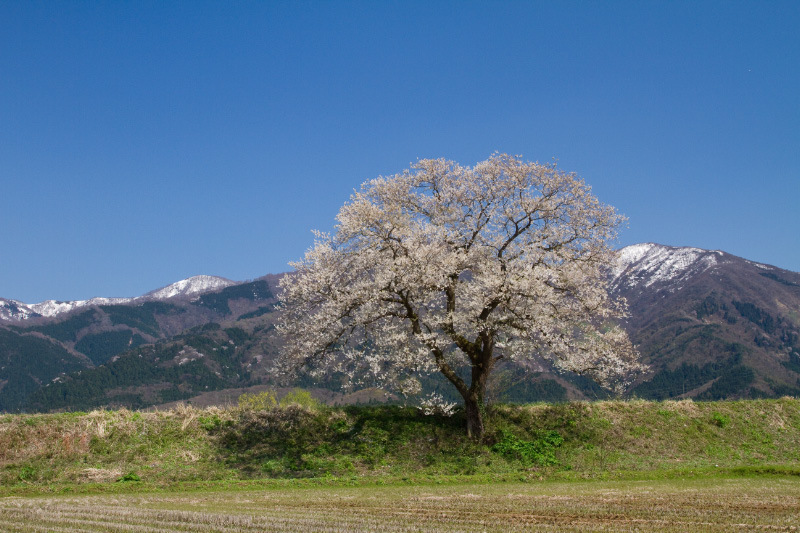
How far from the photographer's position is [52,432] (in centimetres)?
3256

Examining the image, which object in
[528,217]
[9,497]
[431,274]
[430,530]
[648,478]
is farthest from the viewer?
[528,217]

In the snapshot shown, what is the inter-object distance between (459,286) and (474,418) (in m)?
7.50

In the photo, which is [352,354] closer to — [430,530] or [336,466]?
[336,466]

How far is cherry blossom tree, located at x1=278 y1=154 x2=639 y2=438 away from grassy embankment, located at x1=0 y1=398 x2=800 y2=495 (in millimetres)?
3133

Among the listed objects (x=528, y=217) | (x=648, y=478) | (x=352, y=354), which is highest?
(x=528, y=217)

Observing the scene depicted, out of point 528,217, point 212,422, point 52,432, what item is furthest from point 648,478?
point 52,432

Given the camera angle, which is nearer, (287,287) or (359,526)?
(359,526)

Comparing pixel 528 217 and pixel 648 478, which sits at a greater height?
pixel 528 217

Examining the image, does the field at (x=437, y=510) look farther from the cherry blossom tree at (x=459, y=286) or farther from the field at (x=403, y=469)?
the cherry blossom tree at (x=459, y=286)

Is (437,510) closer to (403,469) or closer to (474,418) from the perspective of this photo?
(403,469)

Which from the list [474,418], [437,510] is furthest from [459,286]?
[437,510]

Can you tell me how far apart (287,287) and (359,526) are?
68.2ft

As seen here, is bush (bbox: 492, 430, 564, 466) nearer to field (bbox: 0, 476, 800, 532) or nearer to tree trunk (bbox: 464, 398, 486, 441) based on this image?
tree trunk (bbox: 464, 398, 486, 441)

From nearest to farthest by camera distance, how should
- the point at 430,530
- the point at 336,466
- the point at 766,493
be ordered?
1. the point at 430,530
2. the point at 766,493
3. the point at 336,466
